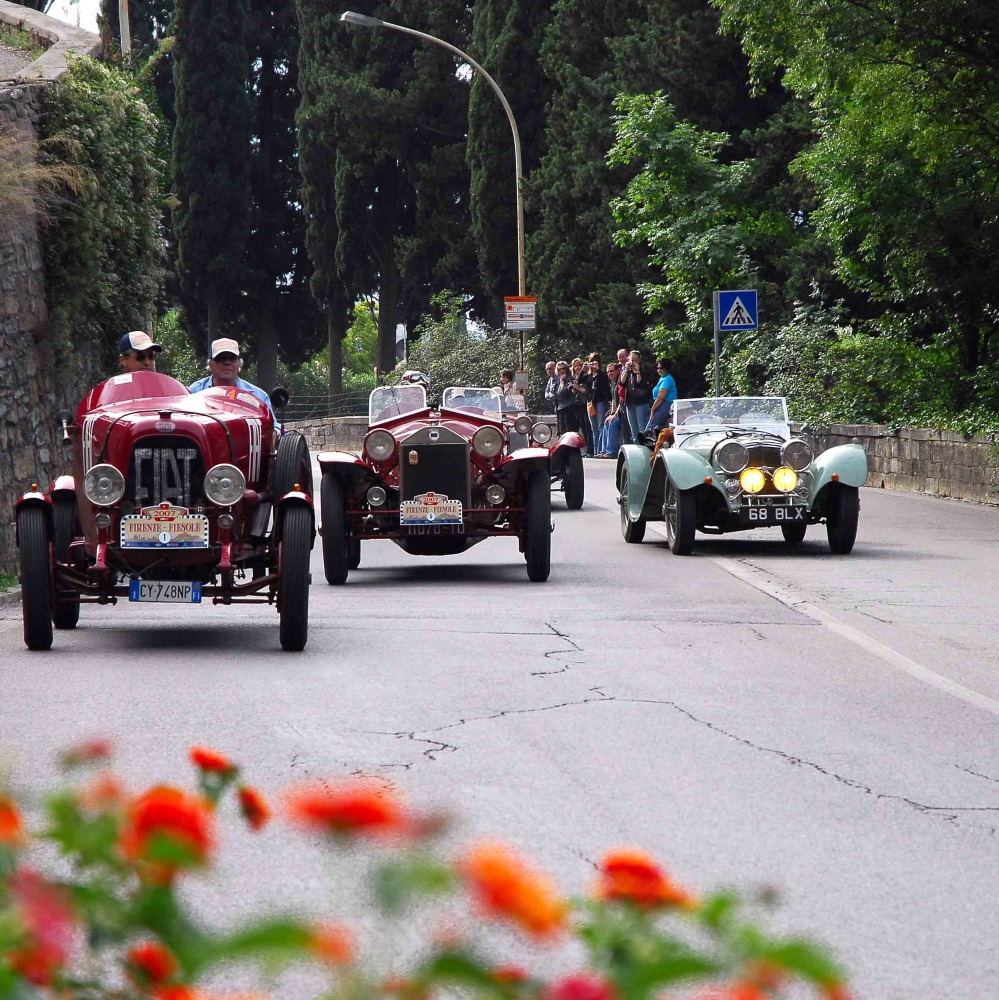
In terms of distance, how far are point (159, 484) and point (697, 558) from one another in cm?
686

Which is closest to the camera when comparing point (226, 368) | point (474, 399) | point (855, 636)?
point (855, 636)

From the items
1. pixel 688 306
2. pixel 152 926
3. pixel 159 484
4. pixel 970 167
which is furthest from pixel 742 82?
pixel 152 926

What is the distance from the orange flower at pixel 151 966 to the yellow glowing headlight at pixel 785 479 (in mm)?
13969

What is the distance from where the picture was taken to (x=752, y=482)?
1499 centimetres

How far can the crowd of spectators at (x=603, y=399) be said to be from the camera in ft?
97.4

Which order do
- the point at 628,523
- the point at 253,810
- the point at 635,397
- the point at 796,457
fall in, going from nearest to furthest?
the point at 253,810
the point at 796,457
the point at 628,523
the point at 635,397

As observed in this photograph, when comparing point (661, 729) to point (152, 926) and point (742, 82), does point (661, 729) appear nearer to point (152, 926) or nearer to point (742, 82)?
point (152, 926)

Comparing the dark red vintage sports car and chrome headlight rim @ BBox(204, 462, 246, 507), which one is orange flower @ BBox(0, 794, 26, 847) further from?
the dark red vintage sports car

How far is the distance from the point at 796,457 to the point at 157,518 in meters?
7.41

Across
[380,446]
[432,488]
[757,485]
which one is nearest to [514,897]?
[432,488]

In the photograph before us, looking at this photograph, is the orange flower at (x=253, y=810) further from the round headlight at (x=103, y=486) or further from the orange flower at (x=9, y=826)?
the round headlight at (x=103, y=486)

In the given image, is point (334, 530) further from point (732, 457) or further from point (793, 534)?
point (793, 534)

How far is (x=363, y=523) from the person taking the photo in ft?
45.7

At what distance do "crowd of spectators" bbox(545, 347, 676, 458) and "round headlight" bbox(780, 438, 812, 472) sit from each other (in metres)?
13.8
